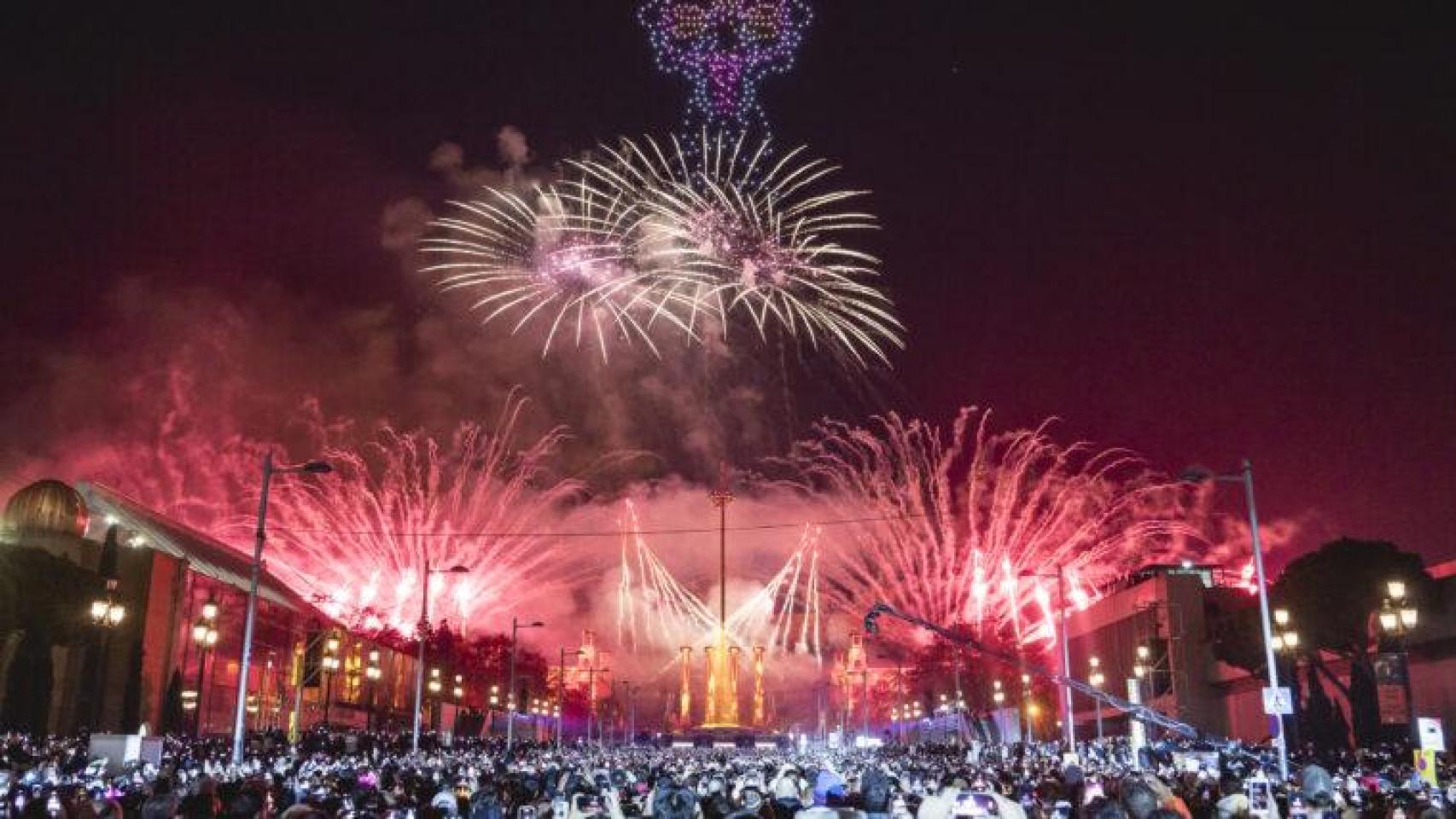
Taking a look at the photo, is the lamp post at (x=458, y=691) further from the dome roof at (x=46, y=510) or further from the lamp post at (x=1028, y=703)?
the dome roof at (x=46, y=510)

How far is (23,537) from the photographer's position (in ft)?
176

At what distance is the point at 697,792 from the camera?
69.4 ft

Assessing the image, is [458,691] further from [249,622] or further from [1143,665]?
[249,622]

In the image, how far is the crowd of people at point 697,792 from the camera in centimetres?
1370

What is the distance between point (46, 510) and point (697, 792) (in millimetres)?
43807

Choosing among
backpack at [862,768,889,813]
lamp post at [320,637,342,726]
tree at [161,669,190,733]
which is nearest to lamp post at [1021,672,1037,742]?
lamp post at [320,637,342,726]

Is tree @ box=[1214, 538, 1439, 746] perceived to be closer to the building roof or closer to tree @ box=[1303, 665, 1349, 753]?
tree @ box=[1303, 665, 1349, 753]

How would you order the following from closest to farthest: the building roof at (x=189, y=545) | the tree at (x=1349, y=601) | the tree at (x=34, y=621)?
the tree at (x=34, y=621) < the tree at (x=1349, y=601) < the building roof at (x=189, y=545)

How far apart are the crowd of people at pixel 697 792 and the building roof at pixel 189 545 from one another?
2844 centimetres

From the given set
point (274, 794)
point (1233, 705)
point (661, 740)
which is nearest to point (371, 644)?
point (661, 740)

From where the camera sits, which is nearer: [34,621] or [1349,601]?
[34,621]

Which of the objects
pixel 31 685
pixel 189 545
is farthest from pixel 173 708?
pixel 189 545

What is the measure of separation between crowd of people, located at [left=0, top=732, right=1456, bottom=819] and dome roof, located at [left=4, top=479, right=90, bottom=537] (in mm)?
21246

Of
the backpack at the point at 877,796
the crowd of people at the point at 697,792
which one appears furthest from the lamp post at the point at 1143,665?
the backpack at the point at 877,796
